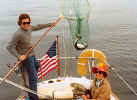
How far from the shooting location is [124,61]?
27.4 ft

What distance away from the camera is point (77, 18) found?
4.08m

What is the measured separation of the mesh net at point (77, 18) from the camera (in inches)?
163

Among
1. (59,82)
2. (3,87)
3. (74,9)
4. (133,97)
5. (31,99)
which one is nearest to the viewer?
(31,99)

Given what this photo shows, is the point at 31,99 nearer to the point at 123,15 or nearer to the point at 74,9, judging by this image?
the point at 74,9

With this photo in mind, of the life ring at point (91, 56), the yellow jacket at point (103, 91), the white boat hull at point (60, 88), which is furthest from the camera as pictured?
the life ring at point (91, 56)

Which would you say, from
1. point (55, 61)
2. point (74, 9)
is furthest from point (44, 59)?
point (74, 9)

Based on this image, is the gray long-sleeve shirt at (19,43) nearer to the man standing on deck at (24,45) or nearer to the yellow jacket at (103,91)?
the man standing on deck at (24,45)

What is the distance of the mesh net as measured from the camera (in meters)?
4.14

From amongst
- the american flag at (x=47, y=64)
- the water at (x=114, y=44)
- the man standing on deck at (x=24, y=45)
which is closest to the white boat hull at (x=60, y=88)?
the american flag at (x=47, y=64)

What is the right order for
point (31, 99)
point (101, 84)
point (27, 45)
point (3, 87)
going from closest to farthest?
point (101, 84) < point (27, 45) < point (31, 99) < point (3, 87)

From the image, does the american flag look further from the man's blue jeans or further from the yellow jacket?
the yellow jacket

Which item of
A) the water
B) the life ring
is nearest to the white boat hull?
the life ring

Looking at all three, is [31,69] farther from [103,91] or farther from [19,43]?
[103,91]

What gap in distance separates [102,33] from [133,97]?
6.83 m
